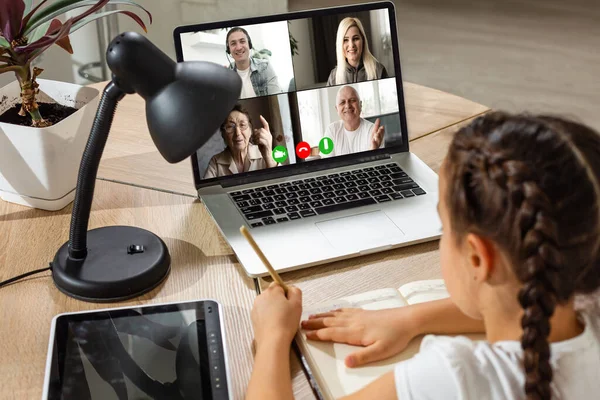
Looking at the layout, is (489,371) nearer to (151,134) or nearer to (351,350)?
(351,350)

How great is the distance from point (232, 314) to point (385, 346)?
225 mm

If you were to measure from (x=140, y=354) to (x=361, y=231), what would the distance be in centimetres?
42

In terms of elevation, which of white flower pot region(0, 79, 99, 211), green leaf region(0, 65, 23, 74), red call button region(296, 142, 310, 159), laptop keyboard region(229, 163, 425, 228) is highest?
green leaf region(0, 65, 23, 74)

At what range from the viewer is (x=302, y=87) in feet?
4.26

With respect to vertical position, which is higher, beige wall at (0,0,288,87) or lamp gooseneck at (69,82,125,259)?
lamp gooseneck at (69,82,125,259)

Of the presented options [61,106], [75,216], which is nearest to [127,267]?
[75,216]

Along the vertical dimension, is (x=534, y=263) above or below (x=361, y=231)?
above

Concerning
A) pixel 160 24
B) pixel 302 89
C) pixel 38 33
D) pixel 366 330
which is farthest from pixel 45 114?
pixel 160 24

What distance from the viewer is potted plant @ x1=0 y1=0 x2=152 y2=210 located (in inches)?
45.2

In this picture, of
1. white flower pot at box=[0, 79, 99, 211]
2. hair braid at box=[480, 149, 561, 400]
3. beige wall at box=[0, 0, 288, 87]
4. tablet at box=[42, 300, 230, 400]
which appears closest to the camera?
hair braid at box=[480, 149, 561, 400]

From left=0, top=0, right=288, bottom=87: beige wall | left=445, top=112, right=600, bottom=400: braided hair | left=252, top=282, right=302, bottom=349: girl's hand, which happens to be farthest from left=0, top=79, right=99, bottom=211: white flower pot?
left=0, top=0, right=288, bottom=87: beige wall

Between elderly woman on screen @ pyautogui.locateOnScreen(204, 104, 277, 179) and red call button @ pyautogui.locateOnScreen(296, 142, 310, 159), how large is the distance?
0.05 metres

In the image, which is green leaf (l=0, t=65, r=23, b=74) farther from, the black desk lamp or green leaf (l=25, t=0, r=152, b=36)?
the black desk lamp

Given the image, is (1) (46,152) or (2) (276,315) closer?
(2) (276,315)
